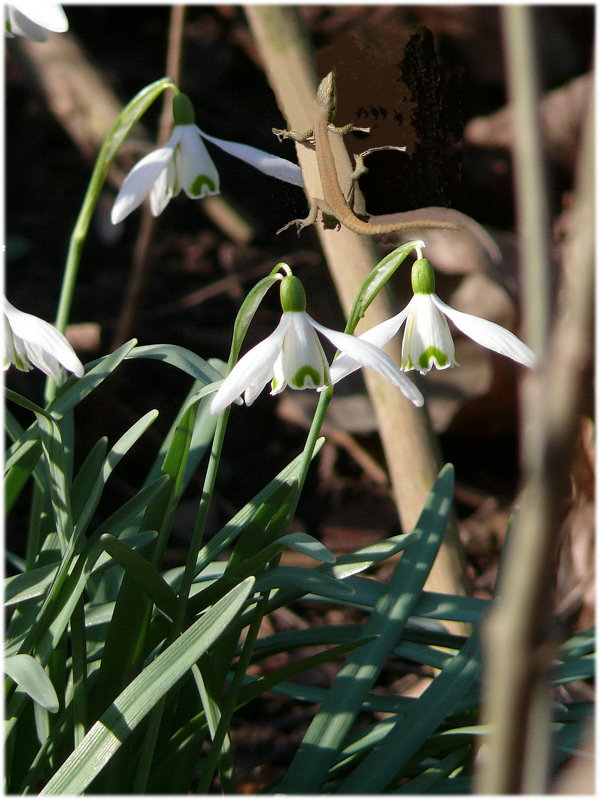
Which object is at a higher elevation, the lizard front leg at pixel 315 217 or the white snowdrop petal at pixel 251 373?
the lizard front leg at pixel 315 217

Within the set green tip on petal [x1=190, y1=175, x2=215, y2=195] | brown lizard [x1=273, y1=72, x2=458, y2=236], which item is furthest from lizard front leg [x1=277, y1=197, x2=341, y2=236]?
green tip on petal [x1=190, y1=175, x2=215, y2=195]

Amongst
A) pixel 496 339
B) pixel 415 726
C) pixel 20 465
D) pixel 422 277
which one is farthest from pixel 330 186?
pixel 415 726

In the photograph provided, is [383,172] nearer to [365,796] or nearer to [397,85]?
[397,85]

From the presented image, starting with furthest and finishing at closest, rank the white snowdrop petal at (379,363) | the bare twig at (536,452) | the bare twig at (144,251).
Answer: the bare twig at (144,251) < the white snowdrop petal at (379,363) < the bare twig at (536,452)

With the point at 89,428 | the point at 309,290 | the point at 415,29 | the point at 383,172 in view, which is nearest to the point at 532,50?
the point at 383,172

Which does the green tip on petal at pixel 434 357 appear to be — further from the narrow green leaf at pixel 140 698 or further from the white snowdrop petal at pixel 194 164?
the white snowdrop petal at pixel 194 164

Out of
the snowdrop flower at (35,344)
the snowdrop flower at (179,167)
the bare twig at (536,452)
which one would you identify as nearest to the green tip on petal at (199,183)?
the snowdrop flower at (179,167)
